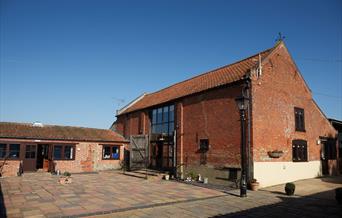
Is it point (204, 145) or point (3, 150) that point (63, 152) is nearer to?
point (3, 150)

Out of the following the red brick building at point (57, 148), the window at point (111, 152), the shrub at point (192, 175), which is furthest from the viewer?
the window at point (111, 152)

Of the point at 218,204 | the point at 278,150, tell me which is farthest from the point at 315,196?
the point at 218,204

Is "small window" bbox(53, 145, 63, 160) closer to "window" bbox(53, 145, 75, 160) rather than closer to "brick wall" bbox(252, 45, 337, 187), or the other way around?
"window" bbox(53, 145, 75, 160)

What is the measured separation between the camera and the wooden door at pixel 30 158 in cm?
2183

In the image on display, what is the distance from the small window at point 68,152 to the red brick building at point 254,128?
23.8 ft

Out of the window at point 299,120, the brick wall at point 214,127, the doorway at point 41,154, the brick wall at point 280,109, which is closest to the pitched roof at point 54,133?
the doorway at point 41,154

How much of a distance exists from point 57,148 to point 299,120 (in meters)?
20.0

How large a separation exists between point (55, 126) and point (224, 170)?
18401 mm

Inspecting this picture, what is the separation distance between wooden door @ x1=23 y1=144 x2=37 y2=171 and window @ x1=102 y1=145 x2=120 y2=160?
6.24m

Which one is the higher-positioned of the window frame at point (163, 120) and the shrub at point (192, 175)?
the window frame at point (163, 120)

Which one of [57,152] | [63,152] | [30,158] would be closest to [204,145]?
[63,152]

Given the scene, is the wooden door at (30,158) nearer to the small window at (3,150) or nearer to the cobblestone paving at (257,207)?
the small window at (3,150)

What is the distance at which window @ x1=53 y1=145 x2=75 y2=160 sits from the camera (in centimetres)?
2361

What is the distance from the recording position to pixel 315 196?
12953mm
